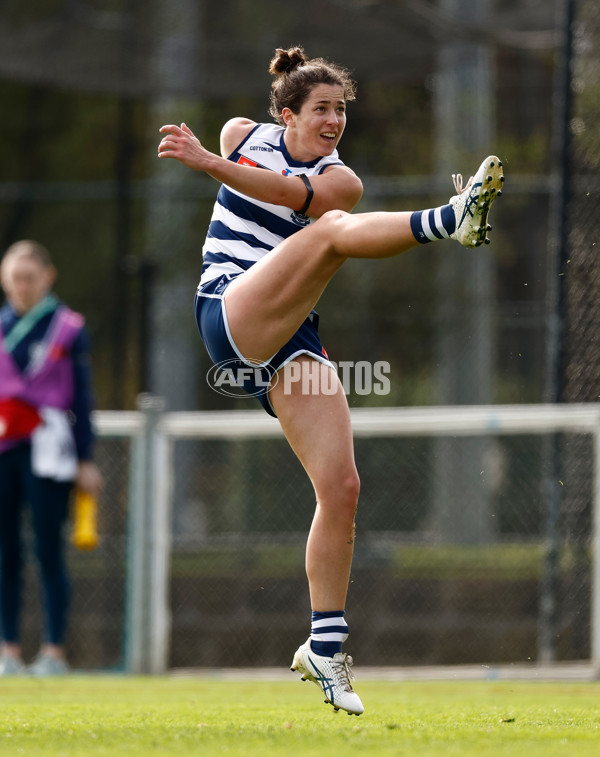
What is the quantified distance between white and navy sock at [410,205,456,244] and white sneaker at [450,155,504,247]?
0.02m

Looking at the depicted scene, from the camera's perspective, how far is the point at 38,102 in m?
11.2

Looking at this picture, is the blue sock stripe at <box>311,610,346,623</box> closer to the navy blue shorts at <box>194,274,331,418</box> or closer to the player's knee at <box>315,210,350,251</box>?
the navy blue shorts at <box>194,274,331,418</box>

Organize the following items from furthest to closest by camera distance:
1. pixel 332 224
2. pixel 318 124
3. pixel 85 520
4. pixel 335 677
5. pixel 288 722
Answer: pixel 85 520, pixel 318 124, pixel 288 722, pixel 335 677, pixel 332 224

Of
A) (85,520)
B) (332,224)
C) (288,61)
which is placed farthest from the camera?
(85,520)

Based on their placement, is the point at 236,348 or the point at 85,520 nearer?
the point at 236,348

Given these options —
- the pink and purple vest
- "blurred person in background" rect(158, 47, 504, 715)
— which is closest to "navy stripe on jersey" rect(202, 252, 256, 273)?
"blurred person in background" rect(158, 47, 504, 715)

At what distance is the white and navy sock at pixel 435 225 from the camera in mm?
3957

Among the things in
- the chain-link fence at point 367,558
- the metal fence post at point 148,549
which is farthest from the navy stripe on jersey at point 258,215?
the metal fence post at point 148,549

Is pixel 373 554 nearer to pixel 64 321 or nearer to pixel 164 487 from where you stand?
pixel 164 487

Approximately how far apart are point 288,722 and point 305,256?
1.52 metres

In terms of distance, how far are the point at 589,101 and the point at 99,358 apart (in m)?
4.41

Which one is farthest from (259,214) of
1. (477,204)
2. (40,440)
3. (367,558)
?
(367,558)

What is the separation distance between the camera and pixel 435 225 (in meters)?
3.96

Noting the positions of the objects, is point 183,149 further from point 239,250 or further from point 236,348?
point 236,348
